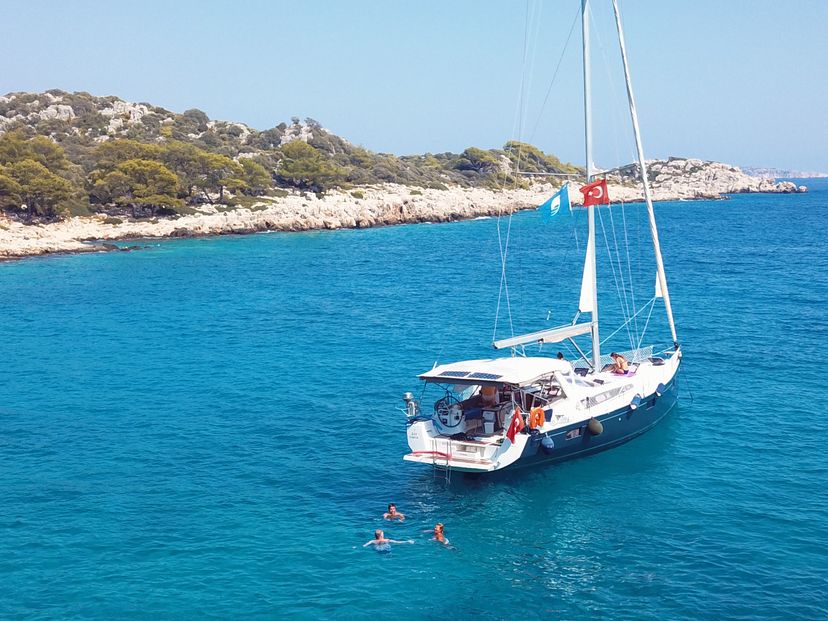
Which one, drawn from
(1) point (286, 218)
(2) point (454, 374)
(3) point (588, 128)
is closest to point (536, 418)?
(2) point (454, 374)

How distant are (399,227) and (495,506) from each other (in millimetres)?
89460

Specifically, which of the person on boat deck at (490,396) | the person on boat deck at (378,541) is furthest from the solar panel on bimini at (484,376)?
the person on boat deck at (378,541)

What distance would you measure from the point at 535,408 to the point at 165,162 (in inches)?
3535

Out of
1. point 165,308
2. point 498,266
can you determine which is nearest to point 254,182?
point 498,266

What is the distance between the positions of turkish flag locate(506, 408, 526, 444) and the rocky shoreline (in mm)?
63361

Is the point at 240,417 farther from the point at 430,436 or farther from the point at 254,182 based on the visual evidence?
the point at 254,182

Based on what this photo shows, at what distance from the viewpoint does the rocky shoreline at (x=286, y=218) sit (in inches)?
3078

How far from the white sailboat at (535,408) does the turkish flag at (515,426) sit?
0.03m

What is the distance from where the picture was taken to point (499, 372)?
23.4 m

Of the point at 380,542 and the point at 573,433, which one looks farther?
the point at 573,433

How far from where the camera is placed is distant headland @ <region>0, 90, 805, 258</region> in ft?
277

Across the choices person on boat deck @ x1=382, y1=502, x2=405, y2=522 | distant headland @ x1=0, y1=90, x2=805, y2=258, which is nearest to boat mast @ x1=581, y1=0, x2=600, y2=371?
person on boat deck @ x1=382, y1=502, x2=405, y2=522

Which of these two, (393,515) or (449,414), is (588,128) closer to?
(449,414)

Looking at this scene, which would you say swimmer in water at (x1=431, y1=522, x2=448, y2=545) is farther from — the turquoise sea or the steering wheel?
the steering wheel
